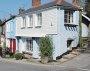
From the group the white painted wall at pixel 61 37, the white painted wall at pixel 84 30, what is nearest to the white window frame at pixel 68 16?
the white painted wall at pixel 61 37

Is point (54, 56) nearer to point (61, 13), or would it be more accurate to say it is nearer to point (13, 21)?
point (61, 13)

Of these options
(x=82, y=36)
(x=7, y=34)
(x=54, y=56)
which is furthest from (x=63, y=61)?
(x=7, y=34)

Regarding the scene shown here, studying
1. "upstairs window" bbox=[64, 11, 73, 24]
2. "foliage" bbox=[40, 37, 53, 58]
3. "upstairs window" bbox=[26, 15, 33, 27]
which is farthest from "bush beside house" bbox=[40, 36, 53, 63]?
"upstairs window" bbox=[26, 15, 33, 27]

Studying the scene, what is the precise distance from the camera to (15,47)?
47250 mm

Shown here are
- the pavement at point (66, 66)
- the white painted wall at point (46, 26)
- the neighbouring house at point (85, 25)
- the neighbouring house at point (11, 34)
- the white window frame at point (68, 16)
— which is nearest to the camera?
the pavement at point (66, 66)

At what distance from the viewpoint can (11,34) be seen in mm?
48250

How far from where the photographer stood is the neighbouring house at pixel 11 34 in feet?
155

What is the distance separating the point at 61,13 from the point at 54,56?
14.0 feet

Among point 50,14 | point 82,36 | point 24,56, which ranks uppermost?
point 50,14

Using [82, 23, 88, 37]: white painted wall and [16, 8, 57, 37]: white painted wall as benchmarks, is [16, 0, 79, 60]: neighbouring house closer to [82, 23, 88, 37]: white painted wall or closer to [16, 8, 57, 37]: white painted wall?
[16, 8, 57, 37]: white painted wall

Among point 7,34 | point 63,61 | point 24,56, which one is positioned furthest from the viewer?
point 7,34

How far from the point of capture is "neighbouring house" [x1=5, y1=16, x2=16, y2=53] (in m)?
47.2

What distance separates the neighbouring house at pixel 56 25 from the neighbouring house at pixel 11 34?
24.5 feet

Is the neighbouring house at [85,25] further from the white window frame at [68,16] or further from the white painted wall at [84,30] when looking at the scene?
the white window frame at [68,16]
